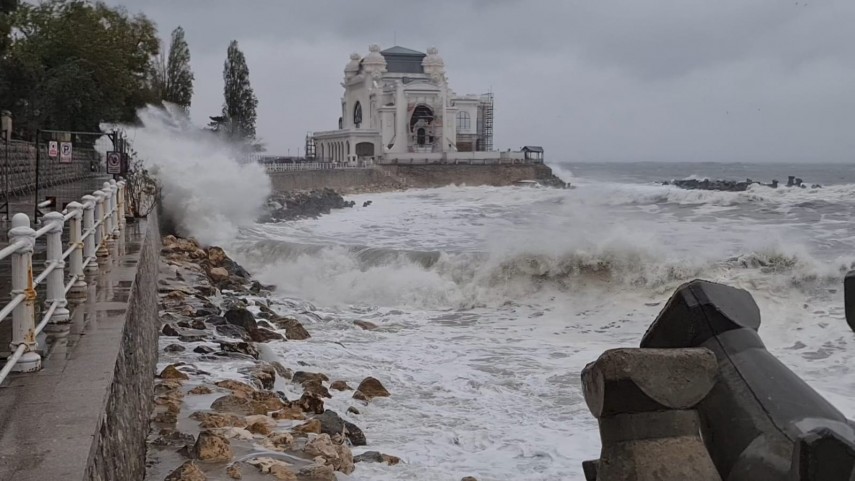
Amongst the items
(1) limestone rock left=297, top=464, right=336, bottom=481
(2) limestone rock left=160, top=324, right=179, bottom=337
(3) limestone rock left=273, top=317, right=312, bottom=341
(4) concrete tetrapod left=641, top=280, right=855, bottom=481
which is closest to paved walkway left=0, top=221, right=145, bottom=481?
(1) limestone rock left=297, top=464, right=336, bottom=481

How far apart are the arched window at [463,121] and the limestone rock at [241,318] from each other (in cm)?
6579

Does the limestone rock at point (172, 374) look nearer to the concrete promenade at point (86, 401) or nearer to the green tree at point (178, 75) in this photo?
the concrete promenade at point (86, 401)

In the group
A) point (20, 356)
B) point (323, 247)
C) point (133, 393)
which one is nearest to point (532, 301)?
point (323, 247)

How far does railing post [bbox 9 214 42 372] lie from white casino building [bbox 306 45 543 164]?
6026 cm

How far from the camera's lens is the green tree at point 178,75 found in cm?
5400

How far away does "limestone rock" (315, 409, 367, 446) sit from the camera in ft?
23.1

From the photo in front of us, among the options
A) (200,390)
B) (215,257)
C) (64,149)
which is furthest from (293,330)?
(215,257)

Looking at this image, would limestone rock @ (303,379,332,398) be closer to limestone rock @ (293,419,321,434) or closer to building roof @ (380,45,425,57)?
limestone rock @ (293,419,321,434)

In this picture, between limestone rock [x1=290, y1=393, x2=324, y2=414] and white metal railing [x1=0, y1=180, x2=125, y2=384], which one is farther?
limestone rock [x1=290, y1=393, x2=324, y2=414]

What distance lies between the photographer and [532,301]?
1647 centimetres

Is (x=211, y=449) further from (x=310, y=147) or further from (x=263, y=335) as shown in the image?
(x=310, y=147)

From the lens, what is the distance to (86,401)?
12.8 feet

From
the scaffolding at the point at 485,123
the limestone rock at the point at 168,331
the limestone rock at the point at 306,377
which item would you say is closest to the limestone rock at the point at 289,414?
the limestone rock at the point at 306,377

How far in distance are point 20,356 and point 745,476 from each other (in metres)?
3.28
